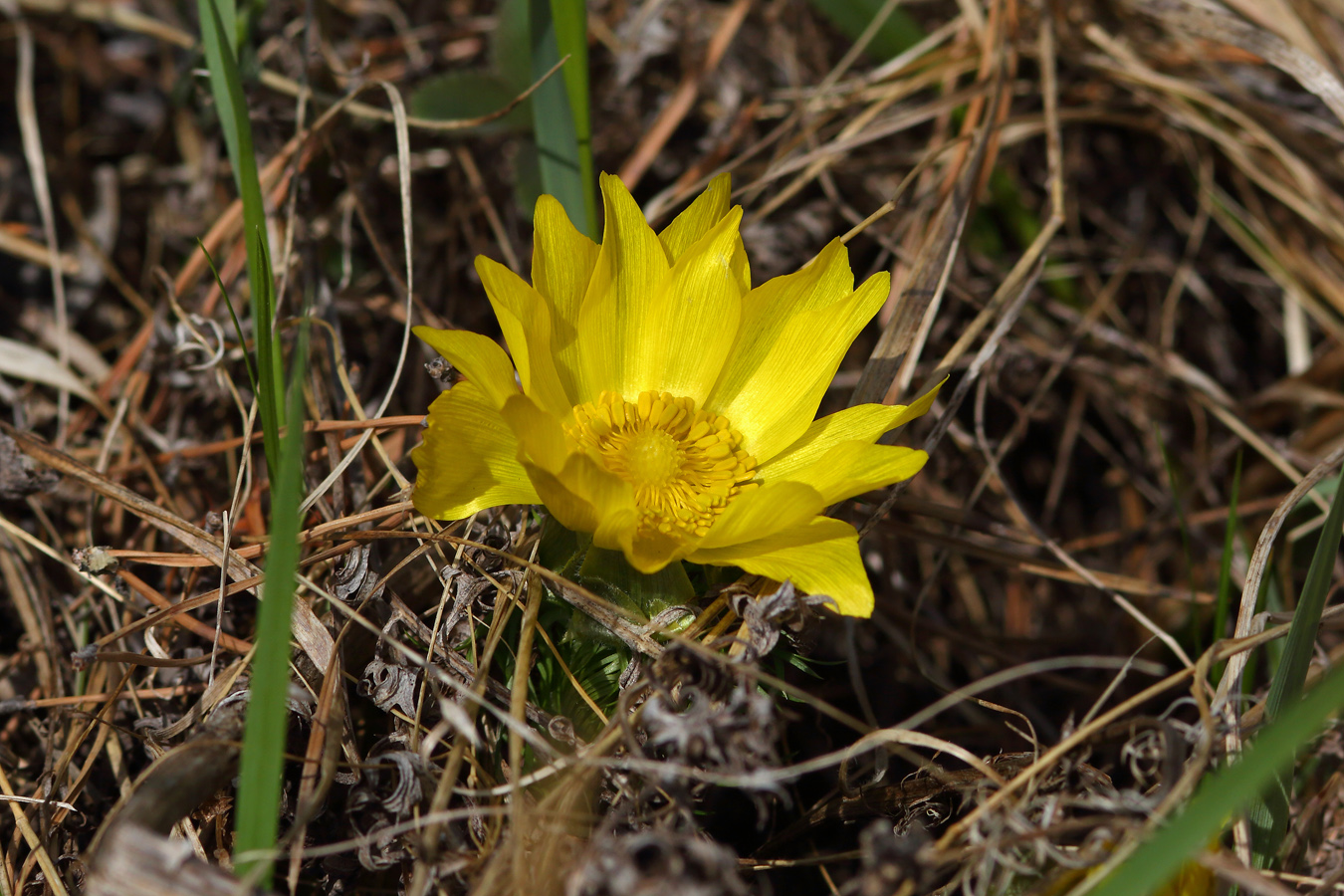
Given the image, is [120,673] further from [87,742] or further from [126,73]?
[126,73]

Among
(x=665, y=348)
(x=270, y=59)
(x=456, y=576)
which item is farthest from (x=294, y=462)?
(x=270, y=59)

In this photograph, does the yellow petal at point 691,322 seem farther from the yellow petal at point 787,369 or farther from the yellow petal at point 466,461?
the yellow petal at point 466,461

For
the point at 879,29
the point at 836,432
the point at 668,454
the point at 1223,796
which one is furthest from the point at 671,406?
the point at 879,29

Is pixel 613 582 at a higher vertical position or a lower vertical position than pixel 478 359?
lower

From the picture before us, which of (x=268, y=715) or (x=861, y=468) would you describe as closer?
(x=268, y=715)

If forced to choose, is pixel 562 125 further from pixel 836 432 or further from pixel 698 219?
pixel 836 432

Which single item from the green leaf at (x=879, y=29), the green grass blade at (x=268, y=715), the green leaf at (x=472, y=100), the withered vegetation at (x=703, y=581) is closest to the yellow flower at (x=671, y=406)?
the withered vegetation at (x=703, y=581)

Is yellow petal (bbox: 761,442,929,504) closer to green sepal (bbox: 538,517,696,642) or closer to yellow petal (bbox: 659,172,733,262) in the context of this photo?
green sepal (bbox: 538,517,696,642)
